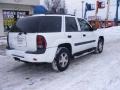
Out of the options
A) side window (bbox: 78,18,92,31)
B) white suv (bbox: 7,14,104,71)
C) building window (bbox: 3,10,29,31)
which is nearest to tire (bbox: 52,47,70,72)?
white suv (bbox: 7,14,104,71)

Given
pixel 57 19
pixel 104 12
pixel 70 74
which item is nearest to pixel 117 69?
pixel 70 74

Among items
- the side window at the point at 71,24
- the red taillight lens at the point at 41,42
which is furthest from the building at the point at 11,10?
the red taillight lens at the point at 41,42

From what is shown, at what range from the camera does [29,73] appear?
302 inches

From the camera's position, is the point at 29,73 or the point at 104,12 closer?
the point at 29,73

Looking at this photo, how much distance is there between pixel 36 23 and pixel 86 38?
2.70 meters

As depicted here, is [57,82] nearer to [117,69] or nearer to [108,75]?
[108,75]

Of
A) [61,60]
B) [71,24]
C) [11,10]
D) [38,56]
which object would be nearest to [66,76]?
[61,60]

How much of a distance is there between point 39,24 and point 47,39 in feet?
1.85

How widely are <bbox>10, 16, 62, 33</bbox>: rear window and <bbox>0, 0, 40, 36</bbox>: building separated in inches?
478

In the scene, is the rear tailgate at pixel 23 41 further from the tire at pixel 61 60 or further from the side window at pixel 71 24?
the side window at pixel 71 24

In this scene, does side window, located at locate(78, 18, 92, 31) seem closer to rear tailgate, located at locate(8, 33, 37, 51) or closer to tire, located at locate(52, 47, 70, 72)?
tire, located at locate(52, 47, 70, 72)

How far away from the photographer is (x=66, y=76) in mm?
7211

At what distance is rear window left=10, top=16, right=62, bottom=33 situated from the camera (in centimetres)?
704

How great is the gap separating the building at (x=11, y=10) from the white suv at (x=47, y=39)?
1206 cm
